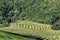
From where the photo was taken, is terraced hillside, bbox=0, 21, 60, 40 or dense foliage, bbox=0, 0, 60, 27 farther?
dense foliage, bbox=0, 0, 60, 27

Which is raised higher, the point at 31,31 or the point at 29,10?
the point at 31,31

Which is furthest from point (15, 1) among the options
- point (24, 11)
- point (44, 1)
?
point (44, 1)

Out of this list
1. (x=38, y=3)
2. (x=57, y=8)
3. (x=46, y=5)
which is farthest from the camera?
(x=38, y=3)

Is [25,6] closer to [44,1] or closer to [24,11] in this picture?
[24,11]

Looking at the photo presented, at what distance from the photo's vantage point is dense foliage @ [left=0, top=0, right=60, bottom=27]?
113ft

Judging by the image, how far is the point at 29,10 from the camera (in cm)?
4053

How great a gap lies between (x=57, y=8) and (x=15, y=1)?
13.0 metres

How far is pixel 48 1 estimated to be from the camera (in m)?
38.6

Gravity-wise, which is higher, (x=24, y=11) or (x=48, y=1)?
(x=48, y=1)

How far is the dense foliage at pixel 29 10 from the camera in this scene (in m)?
34.4

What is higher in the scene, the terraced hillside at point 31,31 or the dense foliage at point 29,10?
the terraced hillside at point 31,31

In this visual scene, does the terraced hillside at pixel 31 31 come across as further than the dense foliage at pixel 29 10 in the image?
No

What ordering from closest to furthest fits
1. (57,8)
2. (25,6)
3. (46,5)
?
(57,8) < (46,5) < (25,6)

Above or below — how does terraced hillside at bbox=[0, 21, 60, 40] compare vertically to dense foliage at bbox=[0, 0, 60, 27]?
above
